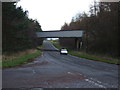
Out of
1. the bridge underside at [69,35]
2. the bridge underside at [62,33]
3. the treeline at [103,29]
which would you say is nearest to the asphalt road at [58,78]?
the treeline at [103,29]

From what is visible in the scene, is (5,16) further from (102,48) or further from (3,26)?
(102,48)

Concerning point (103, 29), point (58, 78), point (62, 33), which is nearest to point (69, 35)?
point (62, 33)

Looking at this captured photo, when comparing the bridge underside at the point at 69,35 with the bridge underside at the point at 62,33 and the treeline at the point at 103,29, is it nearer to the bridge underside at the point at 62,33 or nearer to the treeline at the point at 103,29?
the bridge underside at the point at 62,33

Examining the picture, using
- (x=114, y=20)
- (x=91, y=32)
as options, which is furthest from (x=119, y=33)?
(x=91, y=32)

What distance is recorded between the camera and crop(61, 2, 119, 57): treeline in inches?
1865

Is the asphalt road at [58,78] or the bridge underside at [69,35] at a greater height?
the bridge underside at [69,35]

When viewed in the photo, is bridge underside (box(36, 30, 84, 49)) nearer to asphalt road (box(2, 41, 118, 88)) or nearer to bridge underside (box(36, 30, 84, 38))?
bridge underside (box(36, 30, 84, 38))

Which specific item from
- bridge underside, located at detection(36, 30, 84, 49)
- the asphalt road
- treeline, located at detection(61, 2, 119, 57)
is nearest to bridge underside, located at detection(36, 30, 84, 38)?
bridge underside, located at detection(36, 30, 84, 49)

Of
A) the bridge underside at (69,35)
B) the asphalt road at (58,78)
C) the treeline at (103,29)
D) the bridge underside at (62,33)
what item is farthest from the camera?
the bridge underside at (69,35)

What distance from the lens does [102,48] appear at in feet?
175

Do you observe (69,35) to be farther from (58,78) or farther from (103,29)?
(58,78)

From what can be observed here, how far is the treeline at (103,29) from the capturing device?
47.4 m

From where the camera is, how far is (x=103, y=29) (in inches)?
2018

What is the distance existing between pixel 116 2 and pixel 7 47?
24.5 metres
